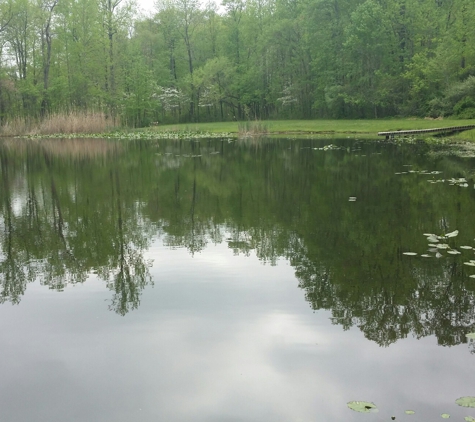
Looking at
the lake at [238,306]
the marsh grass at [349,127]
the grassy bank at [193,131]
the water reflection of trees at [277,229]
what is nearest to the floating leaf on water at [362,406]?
the lake at [238,306]

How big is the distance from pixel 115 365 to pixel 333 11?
5143 centimetres

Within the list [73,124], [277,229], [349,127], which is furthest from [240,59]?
A: [277,229]

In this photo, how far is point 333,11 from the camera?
167ft

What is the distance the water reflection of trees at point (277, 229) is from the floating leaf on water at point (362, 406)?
116 centimetres

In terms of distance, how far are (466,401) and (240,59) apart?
211 ft

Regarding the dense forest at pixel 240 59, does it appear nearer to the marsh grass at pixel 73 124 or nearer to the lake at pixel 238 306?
the marsh grass at pixel 73 124

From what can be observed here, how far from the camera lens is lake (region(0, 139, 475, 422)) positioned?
410 centimetres

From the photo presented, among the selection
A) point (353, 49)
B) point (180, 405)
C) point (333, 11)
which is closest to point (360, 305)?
point (180, 405)

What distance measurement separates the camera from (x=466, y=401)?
3928 mm

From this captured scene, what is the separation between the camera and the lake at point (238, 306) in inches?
161

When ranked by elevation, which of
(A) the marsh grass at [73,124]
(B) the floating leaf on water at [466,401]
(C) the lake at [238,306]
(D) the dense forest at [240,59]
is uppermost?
(D) the dense forest at [240,59]

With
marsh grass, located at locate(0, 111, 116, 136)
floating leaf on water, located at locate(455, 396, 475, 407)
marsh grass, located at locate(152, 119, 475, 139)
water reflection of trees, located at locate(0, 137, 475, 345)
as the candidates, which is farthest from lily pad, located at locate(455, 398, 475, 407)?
marsh grass, located at locate(0, 111, 116, 136)

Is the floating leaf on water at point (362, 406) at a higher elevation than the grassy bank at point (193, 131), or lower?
lower

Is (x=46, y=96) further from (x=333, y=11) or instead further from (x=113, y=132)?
(x=333, y=11)
